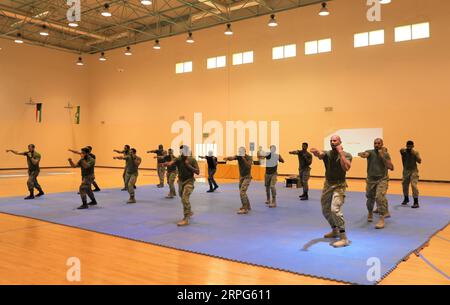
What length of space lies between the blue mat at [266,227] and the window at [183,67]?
1443cm

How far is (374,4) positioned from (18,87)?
77.1 feet

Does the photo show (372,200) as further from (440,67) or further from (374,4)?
(374,4)

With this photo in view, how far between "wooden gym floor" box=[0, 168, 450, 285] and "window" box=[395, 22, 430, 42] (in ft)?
A: 44.2

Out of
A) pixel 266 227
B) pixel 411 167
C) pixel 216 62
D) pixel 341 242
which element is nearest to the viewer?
pixel 341 242

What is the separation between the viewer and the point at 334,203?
6539mm

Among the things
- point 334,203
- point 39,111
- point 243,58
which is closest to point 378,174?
point 334,203

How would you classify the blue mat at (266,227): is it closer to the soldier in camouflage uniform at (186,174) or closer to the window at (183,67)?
the soldier in camouflage uniform at (186,174)

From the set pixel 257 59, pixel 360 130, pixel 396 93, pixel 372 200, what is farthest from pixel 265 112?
pixel 372 200

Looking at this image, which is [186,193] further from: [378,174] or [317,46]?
[317,46]

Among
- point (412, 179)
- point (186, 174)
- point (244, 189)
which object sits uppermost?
point (186, 174)

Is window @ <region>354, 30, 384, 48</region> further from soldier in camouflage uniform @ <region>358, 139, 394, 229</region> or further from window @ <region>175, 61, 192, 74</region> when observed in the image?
soldier in camouflage uniform @ <region>358, 139, 394, 229</region>

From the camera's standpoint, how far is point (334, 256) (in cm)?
570

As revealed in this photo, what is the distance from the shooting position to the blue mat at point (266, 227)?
5.54 meters

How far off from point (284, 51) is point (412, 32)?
6547mm
